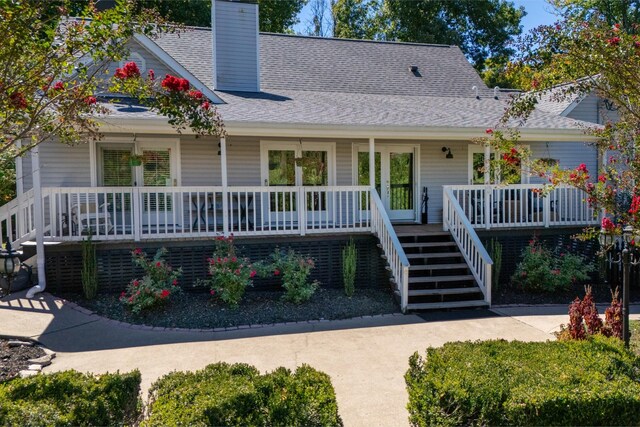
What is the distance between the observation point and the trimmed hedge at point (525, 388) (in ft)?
9.34

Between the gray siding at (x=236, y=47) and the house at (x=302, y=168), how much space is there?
3cm

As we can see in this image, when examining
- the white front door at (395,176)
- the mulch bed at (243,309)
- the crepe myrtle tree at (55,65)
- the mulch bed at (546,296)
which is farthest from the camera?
the white front door at (395,176)

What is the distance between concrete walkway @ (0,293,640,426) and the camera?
4.61 m

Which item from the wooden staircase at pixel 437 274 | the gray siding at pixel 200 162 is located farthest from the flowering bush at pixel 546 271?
the gray siding at pixel 200 162

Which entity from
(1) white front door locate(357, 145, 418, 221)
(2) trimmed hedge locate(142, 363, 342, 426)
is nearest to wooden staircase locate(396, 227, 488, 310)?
(1) white front door locate(357, 145, 418, 221)

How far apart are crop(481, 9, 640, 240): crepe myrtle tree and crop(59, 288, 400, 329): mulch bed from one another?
3.62m

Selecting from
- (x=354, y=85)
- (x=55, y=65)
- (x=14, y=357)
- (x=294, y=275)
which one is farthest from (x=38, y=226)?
(x=354, y=85)

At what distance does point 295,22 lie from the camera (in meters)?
27.5

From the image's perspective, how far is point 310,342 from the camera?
19.9 ft

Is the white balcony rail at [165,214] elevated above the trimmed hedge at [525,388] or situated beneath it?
elevated above

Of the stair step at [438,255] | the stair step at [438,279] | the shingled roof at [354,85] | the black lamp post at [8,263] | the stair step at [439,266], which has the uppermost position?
the shingled roof at [354,85]

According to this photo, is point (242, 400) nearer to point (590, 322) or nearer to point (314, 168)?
point (590, 322)

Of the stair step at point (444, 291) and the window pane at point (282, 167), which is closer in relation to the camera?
the stair step at point (444, 291)

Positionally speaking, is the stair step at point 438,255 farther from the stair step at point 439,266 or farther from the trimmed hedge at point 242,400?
the trimmed hedge at point 242,400
